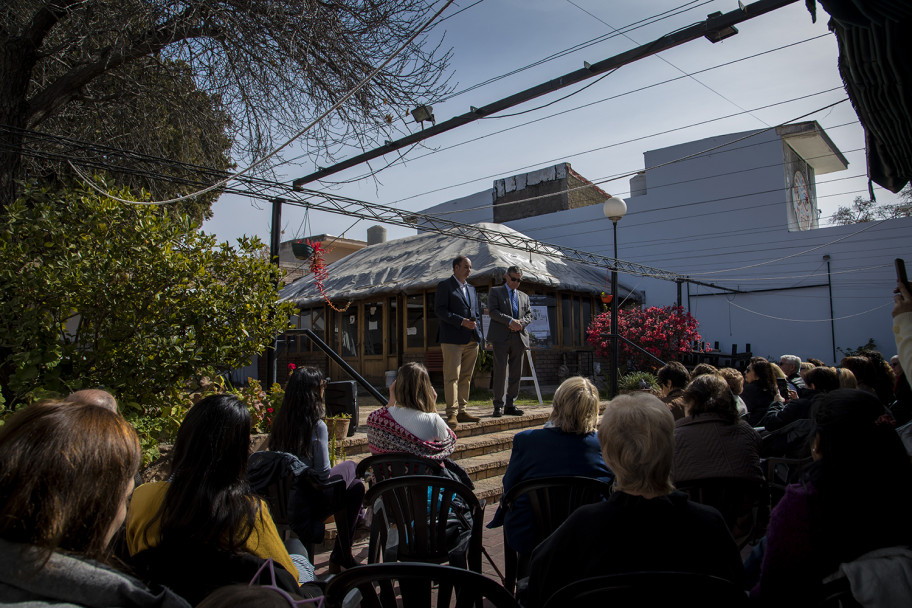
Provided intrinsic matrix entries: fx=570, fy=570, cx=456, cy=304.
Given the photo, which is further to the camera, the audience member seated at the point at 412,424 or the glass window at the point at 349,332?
the glass window at the point at 349,332

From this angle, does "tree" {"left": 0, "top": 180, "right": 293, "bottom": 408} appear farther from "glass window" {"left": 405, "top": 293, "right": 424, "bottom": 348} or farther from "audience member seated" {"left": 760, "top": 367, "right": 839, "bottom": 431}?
"glass window" {"left": 405, "top": 293, "right": 424, "bottom": 348}

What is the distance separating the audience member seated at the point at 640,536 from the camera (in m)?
1.74

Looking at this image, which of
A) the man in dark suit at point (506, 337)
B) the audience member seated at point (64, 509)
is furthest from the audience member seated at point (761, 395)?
the audience member seated at point (64, 509)

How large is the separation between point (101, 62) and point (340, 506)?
17.1 feet

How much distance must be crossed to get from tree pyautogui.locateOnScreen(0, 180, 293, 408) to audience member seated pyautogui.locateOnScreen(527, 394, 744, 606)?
12.5 ft

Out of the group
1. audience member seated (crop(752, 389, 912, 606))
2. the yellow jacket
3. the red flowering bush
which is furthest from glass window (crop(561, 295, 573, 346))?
the yellow jacket

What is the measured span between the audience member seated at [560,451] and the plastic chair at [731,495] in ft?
1.80

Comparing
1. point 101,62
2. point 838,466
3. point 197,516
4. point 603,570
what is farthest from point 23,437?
point 101,62

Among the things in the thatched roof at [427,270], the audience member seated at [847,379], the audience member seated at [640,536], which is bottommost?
the audience member seated at [640,536]

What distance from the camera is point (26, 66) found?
223 inches

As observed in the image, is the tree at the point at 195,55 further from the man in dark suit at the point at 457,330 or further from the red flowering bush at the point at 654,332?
the red flowering bush at the point at 654,332

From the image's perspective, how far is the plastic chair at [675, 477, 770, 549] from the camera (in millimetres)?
3234

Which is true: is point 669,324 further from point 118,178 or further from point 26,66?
point 26,66

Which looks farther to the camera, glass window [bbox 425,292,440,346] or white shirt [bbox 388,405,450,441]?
glass window [bbox 425,292,440,346]
